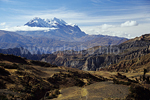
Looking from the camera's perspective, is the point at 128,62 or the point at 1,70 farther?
the point at 128,62

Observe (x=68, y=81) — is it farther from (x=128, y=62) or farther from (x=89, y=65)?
(x=89, y=65)

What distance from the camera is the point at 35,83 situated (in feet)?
83.0

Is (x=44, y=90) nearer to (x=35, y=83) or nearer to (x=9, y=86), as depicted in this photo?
(x=35, y=83)

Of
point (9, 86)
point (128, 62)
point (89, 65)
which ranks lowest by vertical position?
point (89, 65)

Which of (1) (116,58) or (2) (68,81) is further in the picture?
(1) (116,58)

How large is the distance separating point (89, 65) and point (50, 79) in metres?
148

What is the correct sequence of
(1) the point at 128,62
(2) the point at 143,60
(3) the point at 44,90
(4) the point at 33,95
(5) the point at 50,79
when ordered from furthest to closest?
(1) the point at 128,62, (2) the point at 143,60, (5) the point at 50,79, (3) the point at 44,90, (4) the point at 33,95

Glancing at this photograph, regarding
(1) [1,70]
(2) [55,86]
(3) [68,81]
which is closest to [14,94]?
(1) [1,70]

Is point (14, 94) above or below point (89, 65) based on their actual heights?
above

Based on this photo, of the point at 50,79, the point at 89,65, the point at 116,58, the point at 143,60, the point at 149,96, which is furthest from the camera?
the point at 89,65

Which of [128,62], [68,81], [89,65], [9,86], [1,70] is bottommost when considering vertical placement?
[89,65]

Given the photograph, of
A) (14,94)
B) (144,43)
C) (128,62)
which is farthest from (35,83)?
(144,43)

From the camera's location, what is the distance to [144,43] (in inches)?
7283

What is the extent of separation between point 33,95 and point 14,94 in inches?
109
